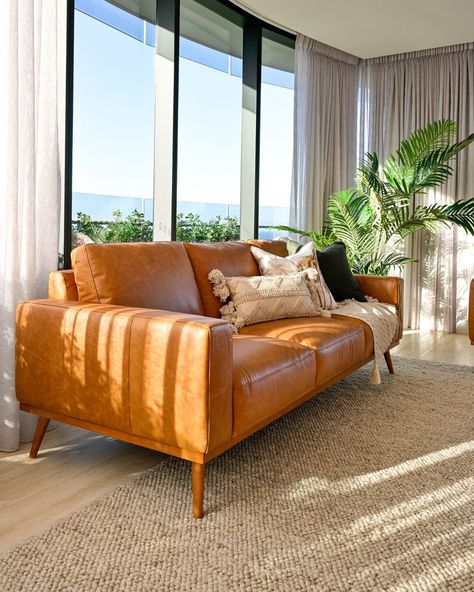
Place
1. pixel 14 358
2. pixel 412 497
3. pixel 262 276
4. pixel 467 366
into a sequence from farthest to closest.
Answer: pixel 467 366 → pixel 262 276 → pixel 14 358 → pixel 412 497

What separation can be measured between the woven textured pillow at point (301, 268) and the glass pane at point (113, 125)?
→ 6.45 feet

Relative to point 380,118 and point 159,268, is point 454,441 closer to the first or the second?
point 159,268

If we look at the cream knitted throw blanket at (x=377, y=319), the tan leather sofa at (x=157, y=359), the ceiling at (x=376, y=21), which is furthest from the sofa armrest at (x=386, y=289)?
the ceiling at (x=376, y=21)

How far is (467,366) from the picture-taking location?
3.99 m

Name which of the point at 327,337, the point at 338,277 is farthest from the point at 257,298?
the point at 338,277

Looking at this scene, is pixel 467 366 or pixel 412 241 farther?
pixel 412 241

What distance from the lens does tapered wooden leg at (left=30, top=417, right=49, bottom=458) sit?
227 cm

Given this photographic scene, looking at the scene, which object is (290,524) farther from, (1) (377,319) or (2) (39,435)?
(1) (377,319)

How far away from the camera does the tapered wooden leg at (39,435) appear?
7.45 ft

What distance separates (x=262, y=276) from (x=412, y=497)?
1.46 metres

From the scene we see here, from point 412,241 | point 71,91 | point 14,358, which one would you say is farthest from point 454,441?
point 412,241

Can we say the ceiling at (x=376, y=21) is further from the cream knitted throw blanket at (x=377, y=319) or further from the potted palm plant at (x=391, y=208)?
the cream knitted throw blanket at (x=377, y=319)

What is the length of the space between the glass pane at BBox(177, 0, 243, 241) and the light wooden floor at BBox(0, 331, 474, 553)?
3.61 meters

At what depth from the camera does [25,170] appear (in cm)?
241
